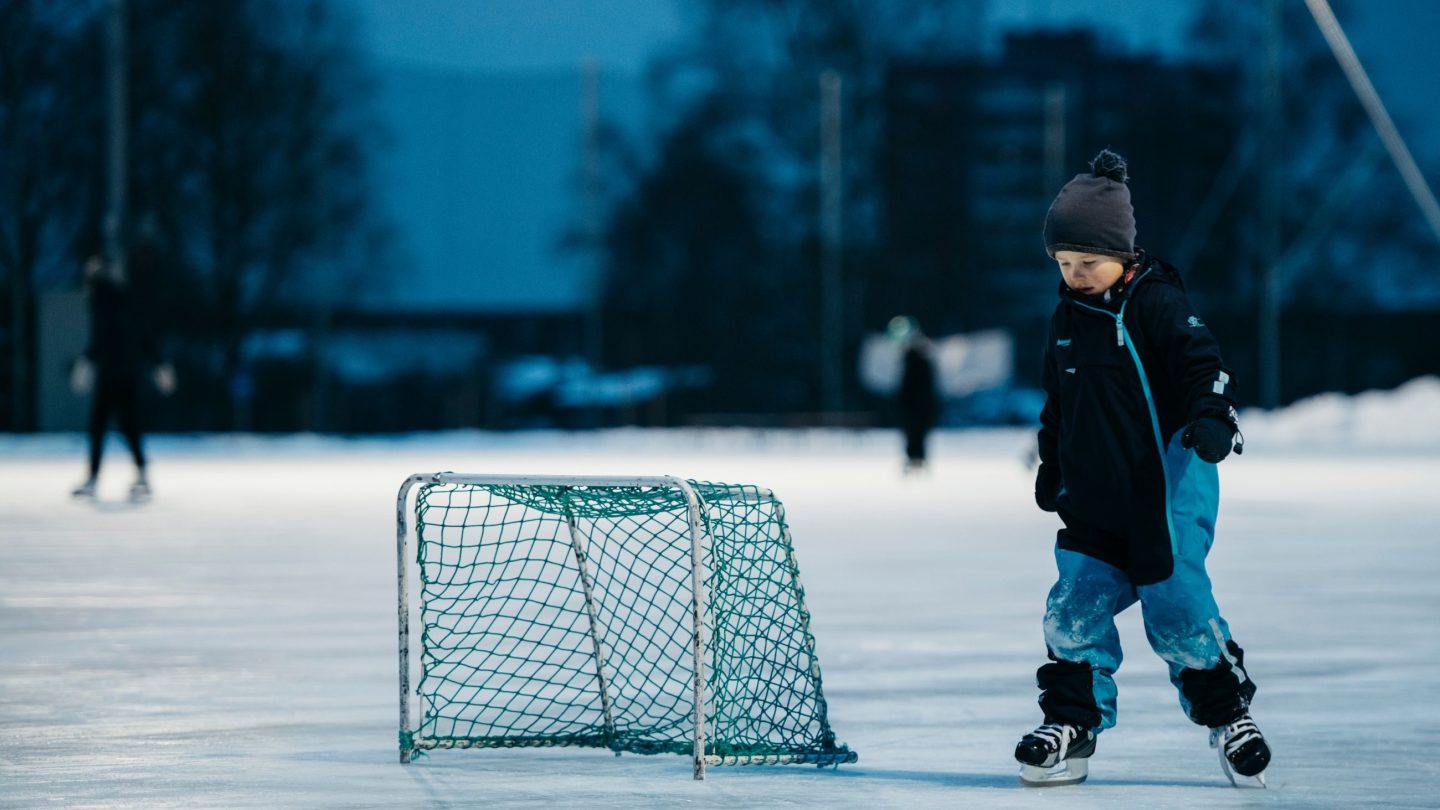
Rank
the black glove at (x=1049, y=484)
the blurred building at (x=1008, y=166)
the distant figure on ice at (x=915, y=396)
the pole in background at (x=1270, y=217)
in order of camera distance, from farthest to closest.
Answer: the blurred building at (x=1008, y=166) → the pole in background at (x=1270, y=217) → the distant figure on ice at (x=915, y=396) → the black glove at (x=1049, y=484)

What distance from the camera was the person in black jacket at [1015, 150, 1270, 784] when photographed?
4348 millimetres

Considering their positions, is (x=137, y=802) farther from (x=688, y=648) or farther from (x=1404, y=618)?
(x=1404, y=618)

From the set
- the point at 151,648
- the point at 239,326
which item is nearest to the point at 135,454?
the point at 151,648

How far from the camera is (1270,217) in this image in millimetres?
32156

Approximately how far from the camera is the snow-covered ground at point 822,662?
445 cm

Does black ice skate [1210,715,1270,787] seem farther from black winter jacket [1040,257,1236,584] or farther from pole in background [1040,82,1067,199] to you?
pole in background [1040,82,1067,199]

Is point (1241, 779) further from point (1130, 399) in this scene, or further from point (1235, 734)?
point (1130, 399)

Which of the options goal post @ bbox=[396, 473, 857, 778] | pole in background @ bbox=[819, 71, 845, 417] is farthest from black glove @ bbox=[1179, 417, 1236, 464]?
pole in background @ bbox=[819, 71, 845, 417]

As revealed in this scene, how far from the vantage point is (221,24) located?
3247 centimetres

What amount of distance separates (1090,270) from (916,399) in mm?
15469

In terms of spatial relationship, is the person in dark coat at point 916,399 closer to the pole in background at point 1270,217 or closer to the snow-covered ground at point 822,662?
the snow-covered ground at point 822,662

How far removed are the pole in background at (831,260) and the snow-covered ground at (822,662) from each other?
17.7 meters

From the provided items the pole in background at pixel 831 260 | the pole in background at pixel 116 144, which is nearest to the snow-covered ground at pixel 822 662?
the pole in background at pixel 116 144

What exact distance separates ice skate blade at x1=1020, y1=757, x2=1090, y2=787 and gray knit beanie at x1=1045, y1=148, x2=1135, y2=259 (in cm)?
108
